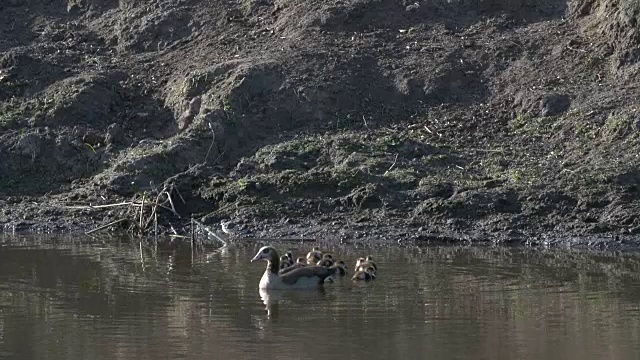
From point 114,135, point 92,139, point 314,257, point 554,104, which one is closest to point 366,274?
point 314,257

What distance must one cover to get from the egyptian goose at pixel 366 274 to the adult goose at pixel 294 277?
0.36 metres

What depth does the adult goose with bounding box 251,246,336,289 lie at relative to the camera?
1847 centimetres

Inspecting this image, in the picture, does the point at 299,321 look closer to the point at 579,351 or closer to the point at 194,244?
the point at 579,351

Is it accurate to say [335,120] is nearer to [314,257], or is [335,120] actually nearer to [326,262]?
[314,257]

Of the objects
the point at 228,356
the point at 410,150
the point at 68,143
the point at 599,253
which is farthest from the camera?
the point at 68,143

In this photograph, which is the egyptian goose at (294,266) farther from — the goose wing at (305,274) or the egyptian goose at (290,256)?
the egyptian goose at (290,256)

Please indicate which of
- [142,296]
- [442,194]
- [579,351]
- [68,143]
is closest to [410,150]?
[442,194]

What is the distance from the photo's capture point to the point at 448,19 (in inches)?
1112

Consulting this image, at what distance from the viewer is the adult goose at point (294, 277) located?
1847 cm

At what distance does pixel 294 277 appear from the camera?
61.4ft

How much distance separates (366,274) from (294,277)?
2.93 ft

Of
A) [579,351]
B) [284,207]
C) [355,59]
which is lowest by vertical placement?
[579,351]

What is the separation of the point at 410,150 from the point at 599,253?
4823 mm

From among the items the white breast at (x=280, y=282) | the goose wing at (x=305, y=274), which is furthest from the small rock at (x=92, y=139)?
the goose wing at (x=305, y=274)
